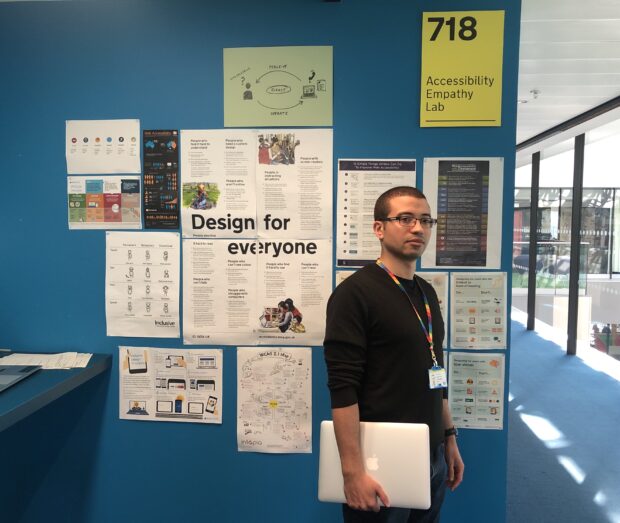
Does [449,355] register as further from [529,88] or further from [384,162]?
[529,88]

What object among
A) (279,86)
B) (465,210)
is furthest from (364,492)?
(279,86)

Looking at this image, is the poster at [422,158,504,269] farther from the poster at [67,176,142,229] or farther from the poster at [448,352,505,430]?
the poster at [67,176,142,229]

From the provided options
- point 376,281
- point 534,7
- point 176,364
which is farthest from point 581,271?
point 176,364

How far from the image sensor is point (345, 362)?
1146mm

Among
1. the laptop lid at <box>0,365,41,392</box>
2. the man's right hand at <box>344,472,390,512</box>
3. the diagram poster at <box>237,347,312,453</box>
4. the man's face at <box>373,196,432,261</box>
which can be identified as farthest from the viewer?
the diagram poster at <box>237,347,312,453</box>

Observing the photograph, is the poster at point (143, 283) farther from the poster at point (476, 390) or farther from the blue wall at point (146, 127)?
the poster at point (476, 390)

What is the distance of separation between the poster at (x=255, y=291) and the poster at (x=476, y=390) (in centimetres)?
63

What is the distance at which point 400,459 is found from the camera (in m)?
1.17

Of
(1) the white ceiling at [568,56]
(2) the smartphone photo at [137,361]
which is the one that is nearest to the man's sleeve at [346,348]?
(2) the smartphone photo at [137,361]

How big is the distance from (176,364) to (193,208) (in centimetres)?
73

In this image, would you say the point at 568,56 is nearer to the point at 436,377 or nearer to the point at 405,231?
the point at 405,231

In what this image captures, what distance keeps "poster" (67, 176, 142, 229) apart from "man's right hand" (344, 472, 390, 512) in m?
1.37

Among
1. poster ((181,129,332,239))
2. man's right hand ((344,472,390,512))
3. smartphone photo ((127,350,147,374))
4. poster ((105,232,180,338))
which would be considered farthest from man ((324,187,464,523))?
smartphone photo ((127,350,147,374))

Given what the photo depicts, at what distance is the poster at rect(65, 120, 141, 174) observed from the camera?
1704 mm
